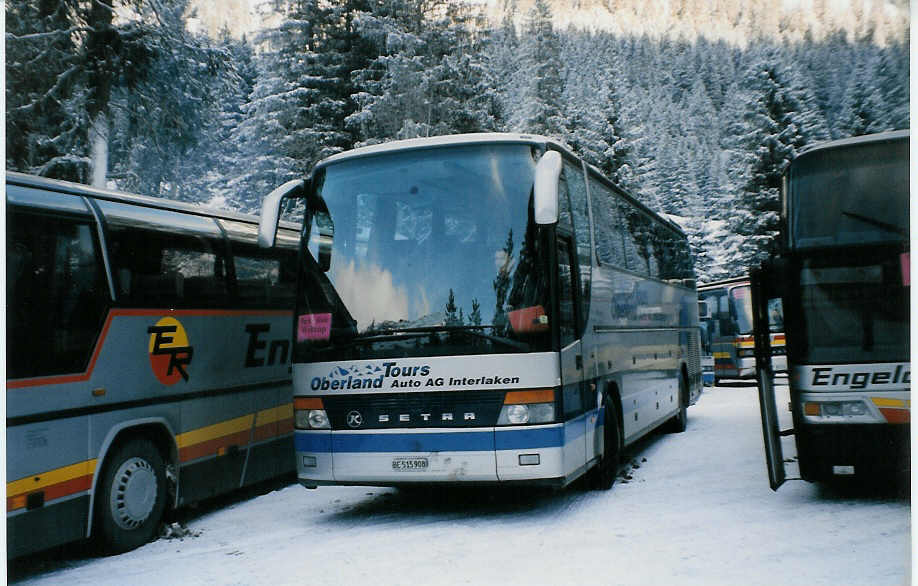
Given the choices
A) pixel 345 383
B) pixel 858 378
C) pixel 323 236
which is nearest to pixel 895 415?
pixel 858 378

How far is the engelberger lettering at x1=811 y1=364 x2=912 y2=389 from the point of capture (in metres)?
6.87

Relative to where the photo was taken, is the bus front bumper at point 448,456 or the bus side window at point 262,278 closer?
the bus front bumper at point 448,456

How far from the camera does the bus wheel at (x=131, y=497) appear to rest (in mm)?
7023

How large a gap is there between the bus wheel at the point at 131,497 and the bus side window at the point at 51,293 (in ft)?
3.15

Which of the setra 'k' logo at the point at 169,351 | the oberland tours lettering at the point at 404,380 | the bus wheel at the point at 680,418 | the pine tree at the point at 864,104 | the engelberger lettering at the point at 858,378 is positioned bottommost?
the bus wheel at the point at 680,418

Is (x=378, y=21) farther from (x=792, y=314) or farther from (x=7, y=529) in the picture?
(x=7, y=529)

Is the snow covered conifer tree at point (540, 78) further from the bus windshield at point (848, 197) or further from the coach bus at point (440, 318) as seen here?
the bus windshield at point (848, 197)

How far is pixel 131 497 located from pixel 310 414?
5.02ft

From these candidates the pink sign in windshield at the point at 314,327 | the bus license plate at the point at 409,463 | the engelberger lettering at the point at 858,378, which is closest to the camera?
the engelberger lettering at the point at 858,378

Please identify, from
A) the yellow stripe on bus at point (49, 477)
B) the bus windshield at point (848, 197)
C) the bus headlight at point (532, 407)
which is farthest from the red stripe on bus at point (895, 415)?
the yellow stripe on bus at point (49, 477)

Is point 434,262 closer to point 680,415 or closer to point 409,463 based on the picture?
point 409,463

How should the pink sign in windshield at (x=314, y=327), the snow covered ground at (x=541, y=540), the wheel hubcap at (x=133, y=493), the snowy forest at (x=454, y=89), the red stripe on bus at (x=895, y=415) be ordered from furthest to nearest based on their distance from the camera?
the snowy forest at (x=454, y=89)
the pink sign in windshield at (x=314, y=327)
the wheel hubcap at (x=133, y=493)
the red stripe on bus at (x=895, y=415)
the snow covered ground at (x=541, y=540)

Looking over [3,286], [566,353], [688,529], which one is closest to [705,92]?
[566,353]

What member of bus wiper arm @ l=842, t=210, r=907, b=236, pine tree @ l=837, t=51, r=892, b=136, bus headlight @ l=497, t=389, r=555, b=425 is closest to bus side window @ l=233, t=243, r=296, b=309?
bus headlight @ l=497, t=389, r=555, b=425
